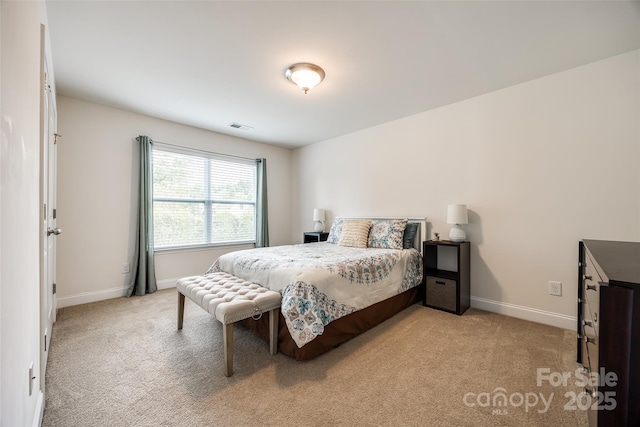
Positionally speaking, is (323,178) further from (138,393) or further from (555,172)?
(138,393)

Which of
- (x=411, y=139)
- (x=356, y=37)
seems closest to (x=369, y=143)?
(x=411, y=139)

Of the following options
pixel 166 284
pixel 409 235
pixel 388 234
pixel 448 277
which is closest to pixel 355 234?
pixel 388 234

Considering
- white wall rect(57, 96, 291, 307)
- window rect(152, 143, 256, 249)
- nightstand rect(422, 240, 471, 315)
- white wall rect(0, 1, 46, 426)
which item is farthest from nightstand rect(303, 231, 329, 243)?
white wall rect(0, 1, 46, 426)

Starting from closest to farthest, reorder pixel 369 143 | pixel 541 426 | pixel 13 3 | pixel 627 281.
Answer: pixel 627 281, pixel 13 3, pixel 541 426, pixel 369 143

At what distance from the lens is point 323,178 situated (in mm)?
4824

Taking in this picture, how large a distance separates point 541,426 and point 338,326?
129 centimetres

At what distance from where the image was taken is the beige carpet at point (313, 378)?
143 cm

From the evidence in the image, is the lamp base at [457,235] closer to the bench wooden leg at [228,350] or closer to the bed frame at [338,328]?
the bed frame at [338,328]

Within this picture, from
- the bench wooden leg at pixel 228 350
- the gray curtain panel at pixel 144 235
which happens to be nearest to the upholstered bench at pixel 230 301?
the bench wooden leg at pixel 228 350

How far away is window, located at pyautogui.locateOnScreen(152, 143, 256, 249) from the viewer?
3.83 meters

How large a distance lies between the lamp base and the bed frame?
2.62 feet

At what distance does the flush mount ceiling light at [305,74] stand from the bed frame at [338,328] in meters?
2.09

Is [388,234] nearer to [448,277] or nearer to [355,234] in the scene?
[355,234]

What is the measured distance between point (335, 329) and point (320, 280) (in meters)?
0.45
